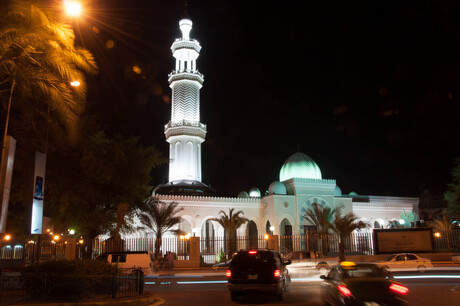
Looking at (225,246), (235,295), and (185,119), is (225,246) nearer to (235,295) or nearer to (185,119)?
(185,119)

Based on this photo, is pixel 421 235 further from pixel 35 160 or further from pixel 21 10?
pixel 21 10

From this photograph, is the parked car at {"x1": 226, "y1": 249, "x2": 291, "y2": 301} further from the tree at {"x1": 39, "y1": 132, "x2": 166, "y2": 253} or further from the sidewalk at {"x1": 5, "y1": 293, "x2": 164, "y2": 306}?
the tree at {"x1": 39, "y1": 132, "x2": 166, "y2": 253}

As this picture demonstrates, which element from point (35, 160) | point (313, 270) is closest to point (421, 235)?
point (313, 270)

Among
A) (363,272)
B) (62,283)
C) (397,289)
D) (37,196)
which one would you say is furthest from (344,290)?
(37,196)

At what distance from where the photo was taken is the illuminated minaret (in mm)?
41031

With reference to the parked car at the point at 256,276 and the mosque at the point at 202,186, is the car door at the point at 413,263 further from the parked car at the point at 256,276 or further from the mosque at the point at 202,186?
the mosque at the point at 202,186

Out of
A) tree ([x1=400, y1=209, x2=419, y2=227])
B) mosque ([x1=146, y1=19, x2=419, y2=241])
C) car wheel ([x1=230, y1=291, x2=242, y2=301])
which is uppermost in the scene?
mosque ([x1=146, y1=19, x2=419, y2=241])

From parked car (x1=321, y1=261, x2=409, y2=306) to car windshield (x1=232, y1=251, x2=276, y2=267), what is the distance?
2481 millimetres

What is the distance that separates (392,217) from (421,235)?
75.0ft

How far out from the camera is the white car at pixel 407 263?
19734 millimetres

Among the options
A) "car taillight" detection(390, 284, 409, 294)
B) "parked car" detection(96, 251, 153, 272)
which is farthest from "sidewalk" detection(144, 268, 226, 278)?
"car taillight" detection(390, 284, 409, 294)

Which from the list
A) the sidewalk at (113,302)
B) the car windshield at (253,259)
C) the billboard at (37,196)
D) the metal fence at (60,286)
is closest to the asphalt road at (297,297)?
the sidewalk at (113,302)

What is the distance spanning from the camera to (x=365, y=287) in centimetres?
720

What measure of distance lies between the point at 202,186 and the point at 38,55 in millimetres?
29196
